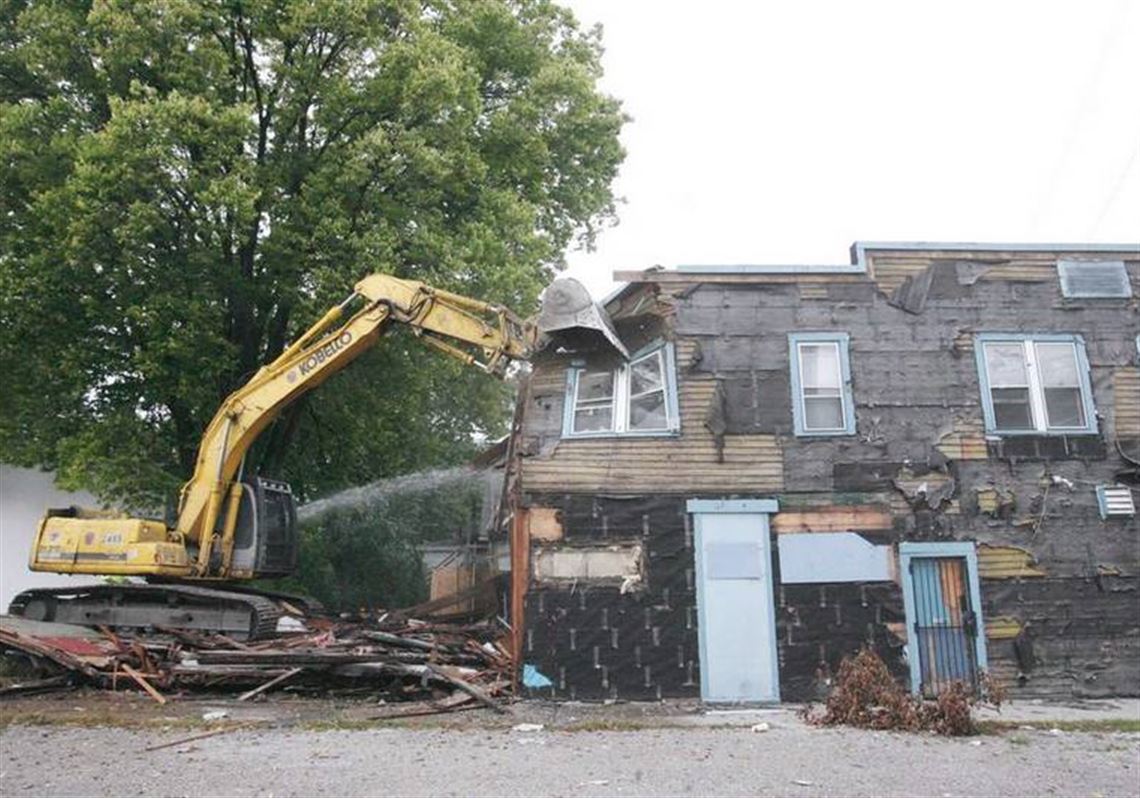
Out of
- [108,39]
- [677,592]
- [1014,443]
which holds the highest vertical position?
[108,39]

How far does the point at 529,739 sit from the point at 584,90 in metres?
15.3

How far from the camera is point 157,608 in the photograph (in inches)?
568

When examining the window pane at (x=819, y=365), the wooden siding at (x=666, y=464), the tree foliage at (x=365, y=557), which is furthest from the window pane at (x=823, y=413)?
the tree foliage at (x=365, y=557)

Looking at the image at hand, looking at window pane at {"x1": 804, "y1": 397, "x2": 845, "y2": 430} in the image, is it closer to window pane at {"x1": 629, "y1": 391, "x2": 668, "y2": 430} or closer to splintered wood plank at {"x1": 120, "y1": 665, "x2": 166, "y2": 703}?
window pane at {"x1": 629, "y1": 391, "x2": 668, "y2": 430}

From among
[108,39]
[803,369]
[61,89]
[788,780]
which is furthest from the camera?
[61,89]

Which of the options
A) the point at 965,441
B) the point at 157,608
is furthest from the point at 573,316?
the point at 157,608

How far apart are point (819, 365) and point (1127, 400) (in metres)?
4.36

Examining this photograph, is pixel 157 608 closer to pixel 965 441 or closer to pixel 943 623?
pixel 943 623

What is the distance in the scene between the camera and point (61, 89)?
58.0 ft

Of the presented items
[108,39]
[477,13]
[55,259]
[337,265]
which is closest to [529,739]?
[337,265]

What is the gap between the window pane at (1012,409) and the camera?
41.9ft

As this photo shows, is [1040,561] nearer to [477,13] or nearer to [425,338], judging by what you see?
[425,338]

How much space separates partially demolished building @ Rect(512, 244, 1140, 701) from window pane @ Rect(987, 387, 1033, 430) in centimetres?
4

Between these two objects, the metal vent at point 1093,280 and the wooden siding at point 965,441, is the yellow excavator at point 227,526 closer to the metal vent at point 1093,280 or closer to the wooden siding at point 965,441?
the wooden siding at point 965,441
